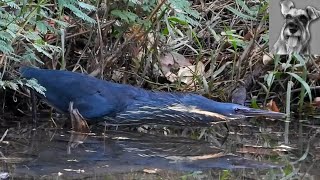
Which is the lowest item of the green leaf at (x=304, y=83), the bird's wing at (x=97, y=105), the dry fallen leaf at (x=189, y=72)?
the bird's wing at (x=97, y=105)

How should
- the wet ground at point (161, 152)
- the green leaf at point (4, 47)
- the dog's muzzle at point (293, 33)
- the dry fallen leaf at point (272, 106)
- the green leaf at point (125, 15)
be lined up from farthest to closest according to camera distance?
the dog's muzzle at point (293, 33) → the dry fallen leaf at point (272, 106) → the green leaf at point (125, 15) → the green leaf at point (4, 47) → the wet ground at point (161, 152)

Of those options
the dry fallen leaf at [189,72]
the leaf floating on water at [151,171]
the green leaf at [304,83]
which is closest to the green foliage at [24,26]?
the leaf floating on water at [151,171]

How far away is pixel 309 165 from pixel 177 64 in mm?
1849

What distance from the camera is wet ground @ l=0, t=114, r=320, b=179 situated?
9.82ft

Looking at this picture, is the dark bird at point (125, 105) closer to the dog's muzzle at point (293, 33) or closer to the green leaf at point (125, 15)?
the green leaf at point (125, 15)

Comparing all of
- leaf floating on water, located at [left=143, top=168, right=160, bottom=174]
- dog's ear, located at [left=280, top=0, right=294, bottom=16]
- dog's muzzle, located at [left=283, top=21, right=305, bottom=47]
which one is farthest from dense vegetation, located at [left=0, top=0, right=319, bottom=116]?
leaf floating on water, located at [left=143, top=168, right=160, bottom=174]

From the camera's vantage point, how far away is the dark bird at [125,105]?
3971mm

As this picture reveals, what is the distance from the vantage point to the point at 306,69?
4.81 meters

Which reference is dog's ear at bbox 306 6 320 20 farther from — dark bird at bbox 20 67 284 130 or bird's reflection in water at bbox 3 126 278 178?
bird's reflection in water at bbox 3 126 278 178

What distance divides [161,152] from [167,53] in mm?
1597

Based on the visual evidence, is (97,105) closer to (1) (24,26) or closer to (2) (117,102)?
(2) (117,102)

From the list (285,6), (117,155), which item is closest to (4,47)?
(117,155)

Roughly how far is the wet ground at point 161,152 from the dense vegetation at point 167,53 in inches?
16.5

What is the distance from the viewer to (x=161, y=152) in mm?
3455
